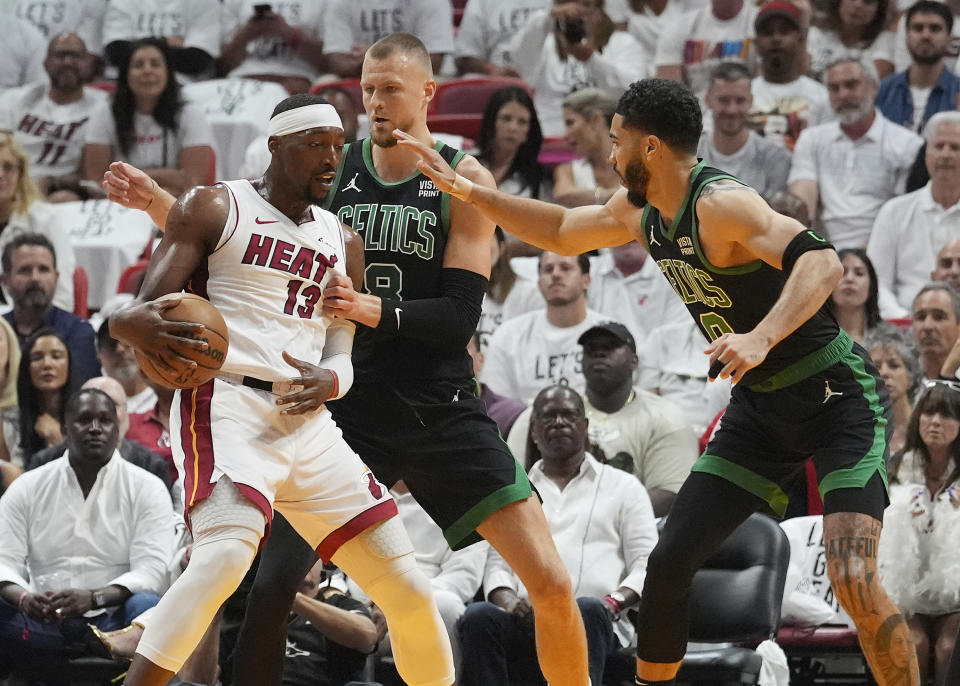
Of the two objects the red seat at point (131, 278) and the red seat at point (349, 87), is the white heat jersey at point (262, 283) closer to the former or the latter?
the red seat at point (131, 278)

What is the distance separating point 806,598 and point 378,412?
3.21 metres

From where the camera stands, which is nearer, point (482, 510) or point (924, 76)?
point (482, 510)

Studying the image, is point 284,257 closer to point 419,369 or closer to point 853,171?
point 419,369

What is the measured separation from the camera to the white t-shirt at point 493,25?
41.1 feet

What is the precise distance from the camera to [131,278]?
9.91 metres

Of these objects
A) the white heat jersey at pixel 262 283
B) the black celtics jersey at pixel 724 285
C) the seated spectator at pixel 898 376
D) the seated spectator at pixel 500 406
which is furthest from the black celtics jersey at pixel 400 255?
the seated spectator at pixel 898 376

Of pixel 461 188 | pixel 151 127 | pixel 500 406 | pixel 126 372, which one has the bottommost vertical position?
pixel 126 372

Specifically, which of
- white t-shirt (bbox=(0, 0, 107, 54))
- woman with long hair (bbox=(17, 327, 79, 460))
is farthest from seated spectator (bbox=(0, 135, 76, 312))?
white t-shirt (bbox=(0, 0, 107, 54))

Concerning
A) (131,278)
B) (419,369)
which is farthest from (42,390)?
(419,369)

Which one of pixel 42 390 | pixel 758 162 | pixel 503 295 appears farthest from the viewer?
pixel 758 162

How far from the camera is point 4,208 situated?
33.2 feet

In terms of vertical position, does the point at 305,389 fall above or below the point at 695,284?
below

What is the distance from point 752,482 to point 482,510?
3.16 feet

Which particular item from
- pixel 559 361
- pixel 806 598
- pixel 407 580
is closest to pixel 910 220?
pixel 559 361
